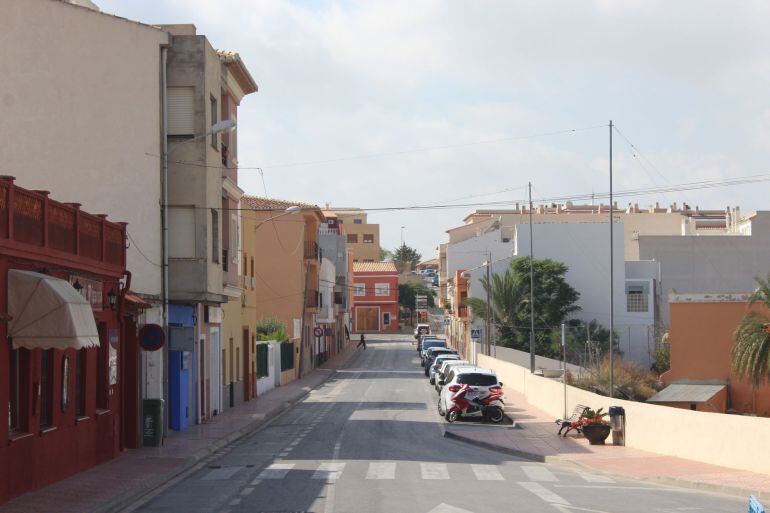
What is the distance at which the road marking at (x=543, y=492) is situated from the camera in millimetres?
16469

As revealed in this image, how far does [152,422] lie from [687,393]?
2386 centimetres

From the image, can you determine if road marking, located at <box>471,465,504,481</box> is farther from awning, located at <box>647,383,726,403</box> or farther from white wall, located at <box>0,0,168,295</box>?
awning, located at <box>647,383,726,403</box>

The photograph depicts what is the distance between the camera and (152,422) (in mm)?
25469

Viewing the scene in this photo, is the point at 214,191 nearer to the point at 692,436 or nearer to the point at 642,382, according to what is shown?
the point at 692,436

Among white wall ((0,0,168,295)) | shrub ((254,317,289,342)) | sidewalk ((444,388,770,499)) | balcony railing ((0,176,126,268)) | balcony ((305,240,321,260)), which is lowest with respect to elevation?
sidewalk ((444,388,770,499))

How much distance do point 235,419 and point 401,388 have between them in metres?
18.4

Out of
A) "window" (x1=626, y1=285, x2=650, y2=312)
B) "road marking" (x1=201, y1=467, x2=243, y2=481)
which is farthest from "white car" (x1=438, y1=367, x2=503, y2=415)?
"window" (x1=626, y1=285, x2=650, y2=312)

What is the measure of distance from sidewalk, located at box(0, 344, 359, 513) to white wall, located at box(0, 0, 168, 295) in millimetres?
4682

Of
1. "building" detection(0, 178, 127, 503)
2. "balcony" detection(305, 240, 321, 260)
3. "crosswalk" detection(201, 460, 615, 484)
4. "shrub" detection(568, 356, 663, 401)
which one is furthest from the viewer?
"balcony" detection(305, 240, 321, 260)

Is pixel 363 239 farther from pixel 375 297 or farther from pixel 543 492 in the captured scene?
pixel 543 492

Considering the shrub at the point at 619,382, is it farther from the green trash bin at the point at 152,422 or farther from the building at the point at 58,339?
the building at the point at 58,339

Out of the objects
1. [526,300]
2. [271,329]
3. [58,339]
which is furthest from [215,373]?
[526,300]

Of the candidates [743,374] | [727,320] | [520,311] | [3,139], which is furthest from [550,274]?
[3,139]

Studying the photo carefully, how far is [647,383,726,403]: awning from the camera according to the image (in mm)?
40281
